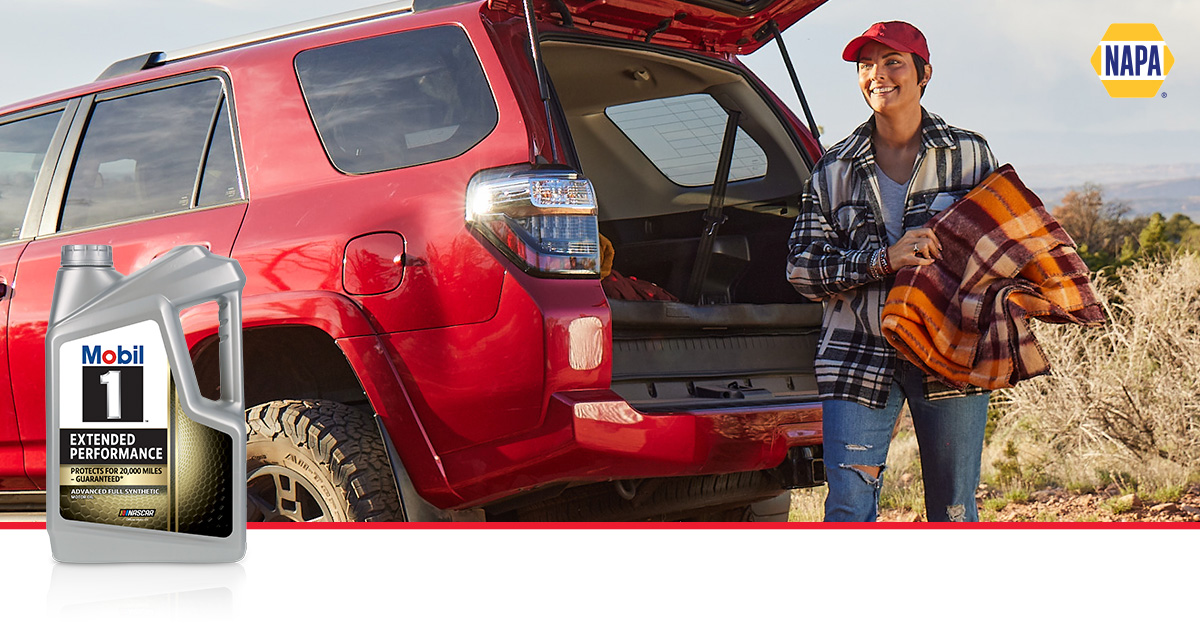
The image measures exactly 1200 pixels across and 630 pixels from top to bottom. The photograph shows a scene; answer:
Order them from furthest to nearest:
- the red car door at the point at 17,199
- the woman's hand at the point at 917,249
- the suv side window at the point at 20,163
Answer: the suv side window at the point at 20,163, the red car door at the point at 17,199, the woman's hand at the point at 917,249

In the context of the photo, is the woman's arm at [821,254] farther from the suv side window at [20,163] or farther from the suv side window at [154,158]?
the suv side window at [20,163]

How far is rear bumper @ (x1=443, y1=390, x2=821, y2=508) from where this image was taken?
275cm

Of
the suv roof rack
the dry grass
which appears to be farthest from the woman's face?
the dry grass

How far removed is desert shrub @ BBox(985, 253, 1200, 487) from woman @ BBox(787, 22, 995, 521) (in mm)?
3476

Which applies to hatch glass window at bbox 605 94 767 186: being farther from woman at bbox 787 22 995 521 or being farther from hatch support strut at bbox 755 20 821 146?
woman at bbox 787 22 995 521

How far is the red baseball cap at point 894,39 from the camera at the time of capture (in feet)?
9.16

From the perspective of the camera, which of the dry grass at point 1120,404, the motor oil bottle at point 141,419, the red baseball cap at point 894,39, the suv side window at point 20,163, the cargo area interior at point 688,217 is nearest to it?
the motor oil bottle at point 141,419

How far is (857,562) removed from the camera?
2.45 m

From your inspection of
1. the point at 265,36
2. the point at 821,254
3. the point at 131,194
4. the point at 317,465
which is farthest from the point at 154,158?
the point at 821,254

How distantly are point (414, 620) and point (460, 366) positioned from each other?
2.83 ft

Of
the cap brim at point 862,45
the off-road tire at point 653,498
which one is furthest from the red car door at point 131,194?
the cap brim at point 862,45

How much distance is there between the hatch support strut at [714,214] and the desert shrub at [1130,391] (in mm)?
2878

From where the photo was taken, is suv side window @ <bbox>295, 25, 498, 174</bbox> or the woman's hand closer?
the woman's hand

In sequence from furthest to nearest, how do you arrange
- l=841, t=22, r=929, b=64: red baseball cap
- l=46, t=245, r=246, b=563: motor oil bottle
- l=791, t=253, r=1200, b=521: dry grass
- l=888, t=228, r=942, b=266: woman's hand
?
1. l=791, t=253, r=1200, b=521: dry grass
2. l=841, t=22, r=929, b=64: red baseball cap
3. l=888, t=228, r=942, b=266: woman's hand
4. l=46, t=245, r=246, b=563: motor oil bottle
